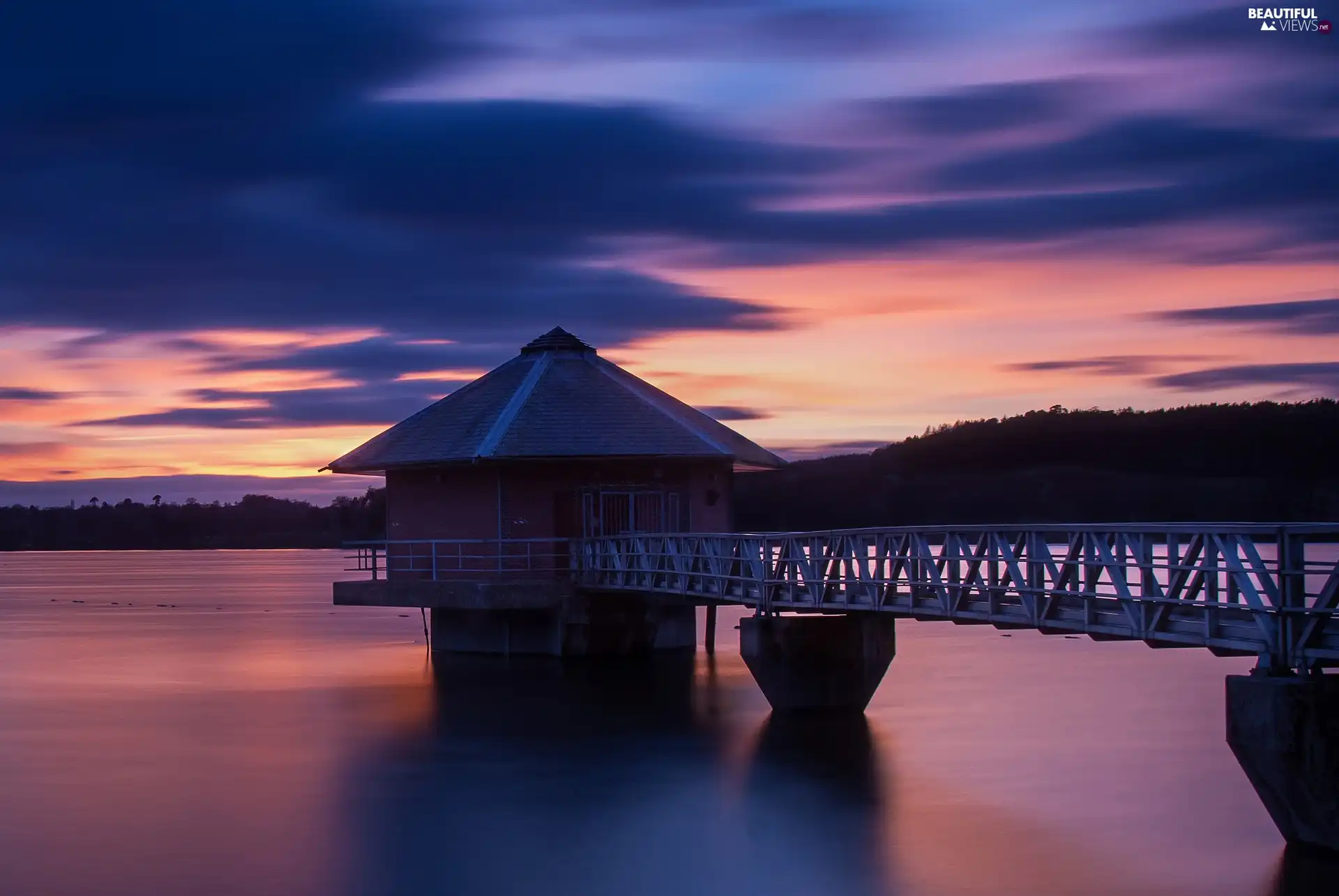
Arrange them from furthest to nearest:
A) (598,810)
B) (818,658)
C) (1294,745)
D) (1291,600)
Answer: (818,658)
(598,810)
(1291,600)
(1294,745)

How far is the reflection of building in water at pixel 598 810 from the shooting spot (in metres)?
15.1

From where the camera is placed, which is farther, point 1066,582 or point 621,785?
point 621,785

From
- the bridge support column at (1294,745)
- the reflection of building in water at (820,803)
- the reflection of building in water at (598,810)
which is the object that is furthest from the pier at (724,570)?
the reflection of building in water at (598,810)

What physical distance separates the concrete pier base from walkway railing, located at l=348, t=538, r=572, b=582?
0.68 m

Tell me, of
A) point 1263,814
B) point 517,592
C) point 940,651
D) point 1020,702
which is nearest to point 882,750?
point 1263,814

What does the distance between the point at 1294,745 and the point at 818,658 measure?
10.2m

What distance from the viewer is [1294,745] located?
Answer: 1294 cm

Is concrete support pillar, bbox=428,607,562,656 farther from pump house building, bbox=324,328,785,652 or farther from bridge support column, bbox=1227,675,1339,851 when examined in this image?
bridge support column, bbox=1227,675,1339,851

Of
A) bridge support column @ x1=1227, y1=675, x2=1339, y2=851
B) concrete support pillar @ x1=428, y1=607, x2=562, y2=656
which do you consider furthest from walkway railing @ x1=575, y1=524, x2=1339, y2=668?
concrete support pillar @ x1=428, y1=607, x2=562, y2=656

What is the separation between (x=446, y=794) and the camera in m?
19.1

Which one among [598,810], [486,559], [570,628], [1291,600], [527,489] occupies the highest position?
[527,489]

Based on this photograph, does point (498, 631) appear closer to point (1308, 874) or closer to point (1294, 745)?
point (1308, 874)

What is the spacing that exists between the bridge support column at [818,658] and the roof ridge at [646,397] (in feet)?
27.8

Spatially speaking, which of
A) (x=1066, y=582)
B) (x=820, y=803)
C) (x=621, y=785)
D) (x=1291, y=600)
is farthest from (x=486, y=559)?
(x=1291, y=600)
